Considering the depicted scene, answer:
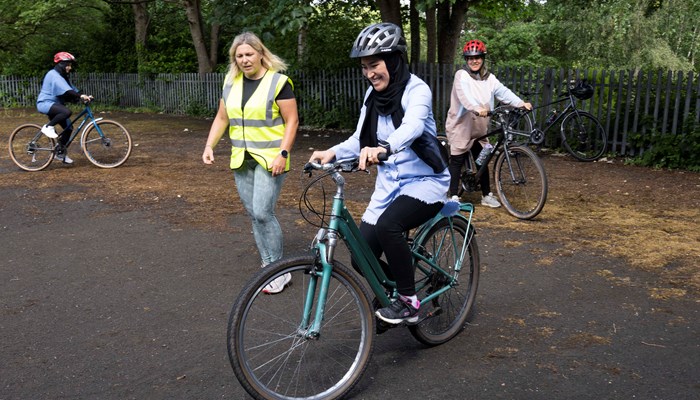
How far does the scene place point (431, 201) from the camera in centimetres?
402

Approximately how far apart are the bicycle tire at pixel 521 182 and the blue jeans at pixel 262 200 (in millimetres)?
3097

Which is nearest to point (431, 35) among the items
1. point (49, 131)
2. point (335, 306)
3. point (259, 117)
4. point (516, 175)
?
point (49, 131)

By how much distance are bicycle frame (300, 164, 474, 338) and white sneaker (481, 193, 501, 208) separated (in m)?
4.25

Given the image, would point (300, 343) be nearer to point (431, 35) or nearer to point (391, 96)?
point (391, 96)

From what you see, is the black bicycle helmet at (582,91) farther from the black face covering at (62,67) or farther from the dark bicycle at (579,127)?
the black face covering at (62,67)

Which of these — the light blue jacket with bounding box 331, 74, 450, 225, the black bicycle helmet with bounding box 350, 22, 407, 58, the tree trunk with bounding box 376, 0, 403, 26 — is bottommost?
the light blue jacket with bounding box 331, 74, 450, 225

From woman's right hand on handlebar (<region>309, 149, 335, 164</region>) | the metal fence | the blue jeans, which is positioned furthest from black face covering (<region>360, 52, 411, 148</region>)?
the metal fence

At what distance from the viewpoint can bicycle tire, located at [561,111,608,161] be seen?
484 inches

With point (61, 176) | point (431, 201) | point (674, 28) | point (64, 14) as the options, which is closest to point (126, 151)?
point (61, 176)

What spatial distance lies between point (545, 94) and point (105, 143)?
7838 mm

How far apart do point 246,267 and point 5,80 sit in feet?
91.2

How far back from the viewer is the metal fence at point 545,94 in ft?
38.6

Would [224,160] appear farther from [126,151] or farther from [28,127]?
[28,127]

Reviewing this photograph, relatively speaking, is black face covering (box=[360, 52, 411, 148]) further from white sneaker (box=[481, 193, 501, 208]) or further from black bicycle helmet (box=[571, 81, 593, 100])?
black bicycle helmet (box=[571, 81, 593, 100])
